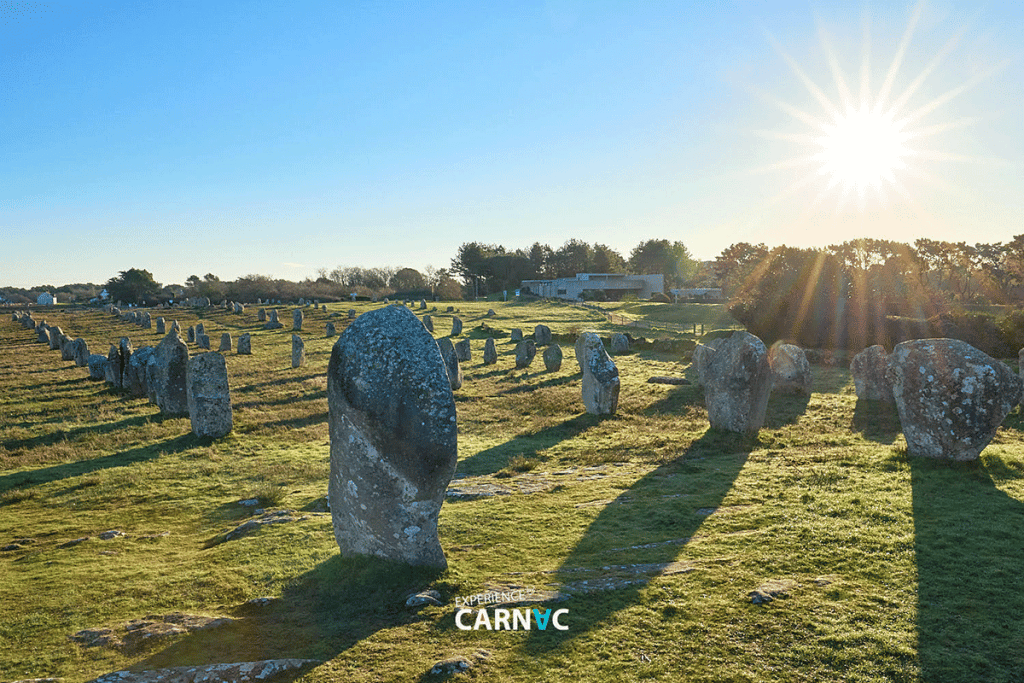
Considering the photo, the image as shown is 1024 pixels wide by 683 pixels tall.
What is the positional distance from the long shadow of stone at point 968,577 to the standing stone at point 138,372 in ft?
80.4

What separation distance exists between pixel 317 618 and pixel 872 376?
19.4m

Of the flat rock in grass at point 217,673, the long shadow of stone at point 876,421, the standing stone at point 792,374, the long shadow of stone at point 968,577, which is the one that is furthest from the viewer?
the standing stone at point 792,374

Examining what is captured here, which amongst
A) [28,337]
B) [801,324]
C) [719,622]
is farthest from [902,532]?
[28,337]

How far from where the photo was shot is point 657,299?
82.4m

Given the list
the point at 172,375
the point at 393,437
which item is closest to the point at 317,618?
the point at 393,437

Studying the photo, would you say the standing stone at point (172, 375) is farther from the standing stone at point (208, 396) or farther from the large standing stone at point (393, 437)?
the large standing stone at point (393, 437)

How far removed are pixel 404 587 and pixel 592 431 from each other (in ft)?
35.3

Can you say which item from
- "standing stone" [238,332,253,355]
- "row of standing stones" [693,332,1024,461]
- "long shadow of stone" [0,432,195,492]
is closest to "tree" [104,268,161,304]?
"standing stone" [238,332,253,355]

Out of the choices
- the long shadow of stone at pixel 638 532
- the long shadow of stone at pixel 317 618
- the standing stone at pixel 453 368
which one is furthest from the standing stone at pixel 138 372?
the long shadow of stone at pixel 638 532

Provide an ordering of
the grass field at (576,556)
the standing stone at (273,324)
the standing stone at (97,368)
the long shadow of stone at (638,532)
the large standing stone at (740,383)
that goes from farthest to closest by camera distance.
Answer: the standing stone at (273,324), the standing stone at (97,368), the large standing stone at (740,383), the long shadow of stone at (638,532), the grass field at (576,556)

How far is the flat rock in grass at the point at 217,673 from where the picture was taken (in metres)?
5.78

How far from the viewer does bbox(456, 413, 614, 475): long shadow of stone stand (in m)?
14.5

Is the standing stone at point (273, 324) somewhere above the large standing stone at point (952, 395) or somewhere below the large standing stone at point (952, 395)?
above

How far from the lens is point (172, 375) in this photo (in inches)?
789
